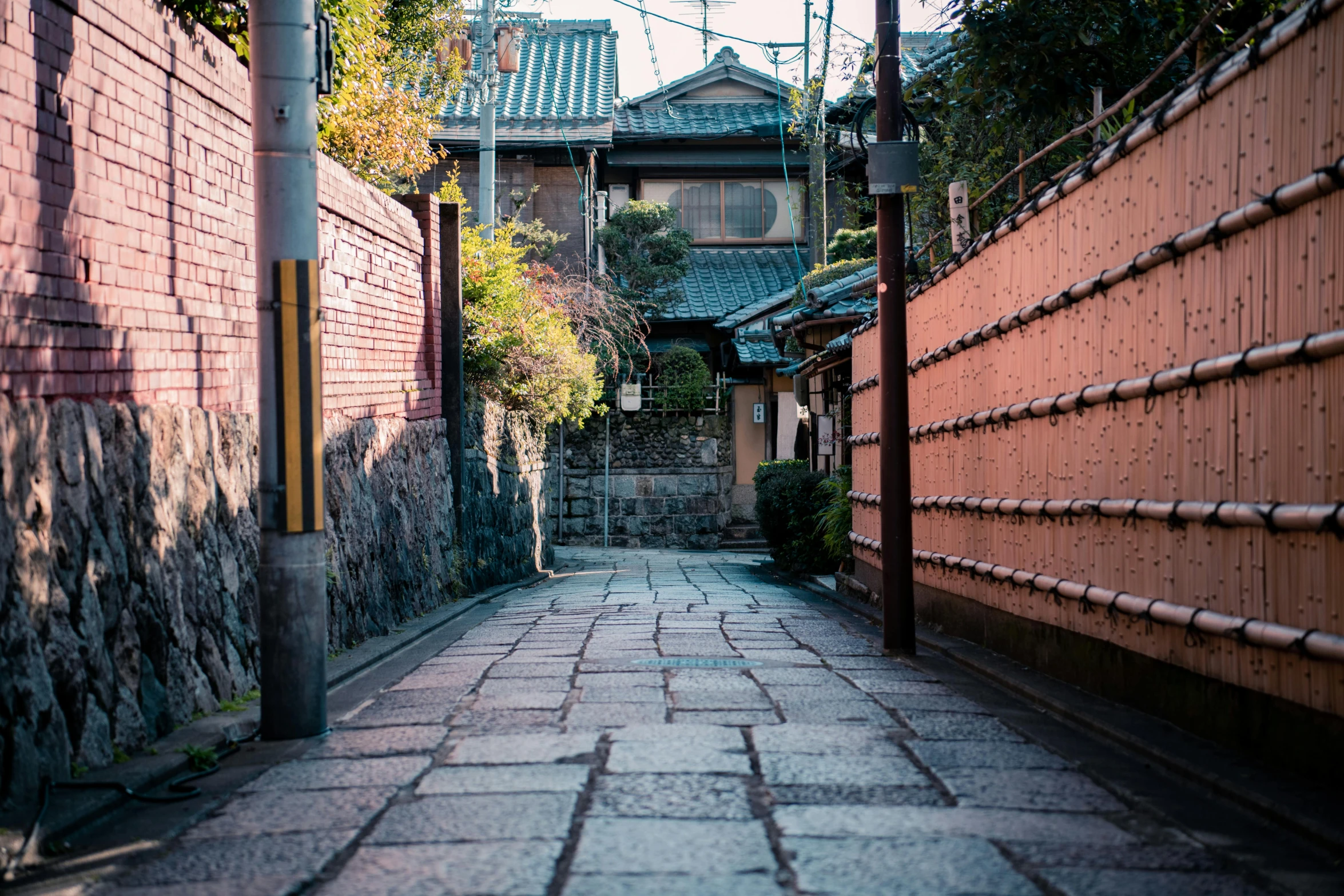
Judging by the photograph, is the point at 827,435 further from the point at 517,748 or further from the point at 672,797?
the point at 672,797

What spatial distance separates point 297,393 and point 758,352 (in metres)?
21.5

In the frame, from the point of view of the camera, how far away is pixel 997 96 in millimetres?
9867

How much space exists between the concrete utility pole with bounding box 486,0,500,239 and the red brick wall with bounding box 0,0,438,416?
35.0 ft

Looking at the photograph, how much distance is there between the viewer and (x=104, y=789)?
14.3 ft

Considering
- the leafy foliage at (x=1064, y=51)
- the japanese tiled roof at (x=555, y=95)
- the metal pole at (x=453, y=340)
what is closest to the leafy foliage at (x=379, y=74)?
the metal pole at (x=453, y=340)

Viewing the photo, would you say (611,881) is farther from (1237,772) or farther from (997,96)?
(997,96)

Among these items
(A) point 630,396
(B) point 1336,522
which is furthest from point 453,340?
(A) point 630,396

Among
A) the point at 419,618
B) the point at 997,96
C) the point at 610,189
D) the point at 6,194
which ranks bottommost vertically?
the point at 419,618

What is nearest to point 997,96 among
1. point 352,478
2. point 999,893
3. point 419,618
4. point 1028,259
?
point 1028,259

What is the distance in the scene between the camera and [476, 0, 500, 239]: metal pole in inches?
722

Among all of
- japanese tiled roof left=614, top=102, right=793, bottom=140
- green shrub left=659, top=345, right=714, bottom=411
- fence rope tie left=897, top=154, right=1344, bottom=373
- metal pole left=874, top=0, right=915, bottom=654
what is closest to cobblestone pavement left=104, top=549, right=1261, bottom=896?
metal pole left=874, top=0, right=915, bottom=654

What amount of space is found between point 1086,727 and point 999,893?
2561mm

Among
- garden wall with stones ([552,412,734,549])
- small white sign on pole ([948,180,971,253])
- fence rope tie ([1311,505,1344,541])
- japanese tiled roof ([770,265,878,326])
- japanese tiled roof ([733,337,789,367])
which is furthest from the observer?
garden wall with stones ([552,412,734,549])

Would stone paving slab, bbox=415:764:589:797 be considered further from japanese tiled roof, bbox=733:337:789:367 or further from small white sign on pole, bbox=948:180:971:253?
japanese tiled roof, bbox=733:337:789:367
